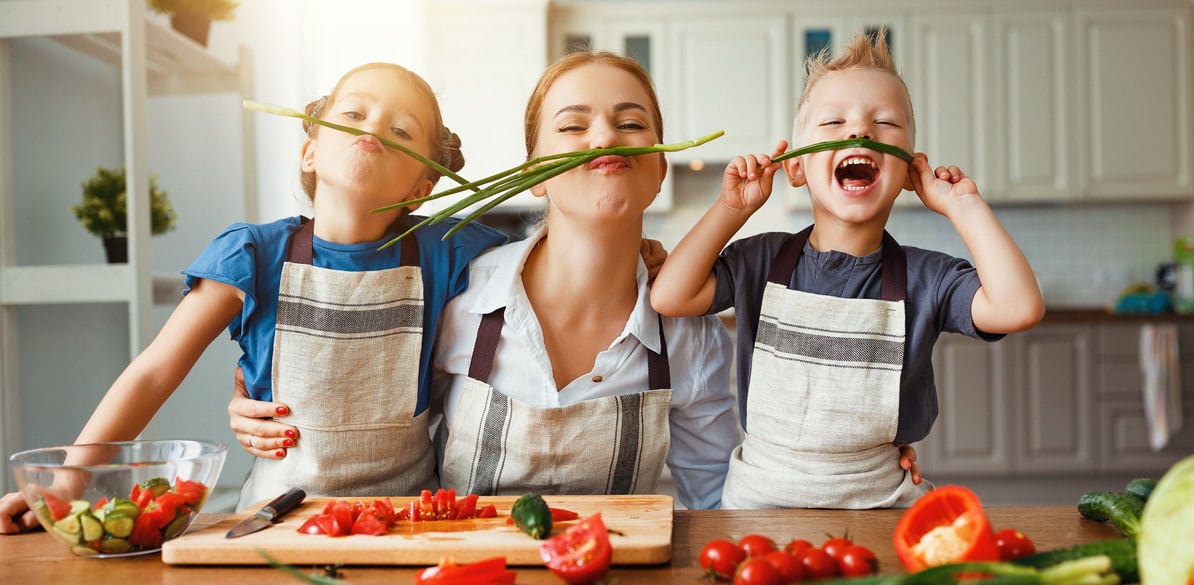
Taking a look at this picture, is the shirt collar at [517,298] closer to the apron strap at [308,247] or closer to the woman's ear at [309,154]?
the apron strap at [308,247]

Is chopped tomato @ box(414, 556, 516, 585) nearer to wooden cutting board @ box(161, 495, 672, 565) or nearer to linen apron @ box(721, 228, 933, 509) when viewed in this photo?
wooden cutting board @ box(161, 495, 672, 565)

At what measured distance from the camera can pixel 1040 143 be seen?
475 centimetres

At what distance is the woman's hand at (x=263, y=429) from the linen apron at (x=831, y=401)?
73 centimetres

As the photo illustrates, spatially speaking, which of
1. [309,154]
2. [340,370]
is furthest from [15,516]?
[309,154]

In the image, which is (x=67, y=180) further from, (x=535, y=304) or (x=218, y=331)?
(x=535, y=304)

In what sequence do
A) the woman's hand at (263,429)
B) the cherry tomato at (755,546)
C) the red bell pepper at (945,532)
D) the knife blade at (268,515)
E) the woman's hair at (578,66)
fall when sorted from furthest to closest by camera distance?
the woman's hair at (578,66) < the woman's hand at (263,429) < the knife blade at (268,515) < the cherry tomato at (755,546) < the red bell pepper at (945,532)

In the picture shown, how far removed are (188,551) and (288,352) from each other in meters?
0.44

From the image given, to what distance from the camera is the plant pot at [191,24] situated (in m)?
2.71

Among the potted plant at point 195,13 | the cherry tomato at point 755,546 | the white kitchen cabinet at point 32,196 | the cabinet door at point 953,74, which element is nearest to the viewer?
the cherry tomato at point 755,546

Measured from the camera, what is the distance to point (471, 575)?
2.89 feet

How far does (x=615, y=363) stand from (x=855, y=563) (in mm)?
685

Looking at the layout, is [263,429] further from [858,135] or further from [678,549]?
[858,135]

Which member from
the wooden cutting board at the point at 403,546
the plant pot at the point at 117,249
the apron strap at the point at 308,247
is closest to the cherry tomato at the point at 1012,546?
the wooden cutting board at the point at 403,546

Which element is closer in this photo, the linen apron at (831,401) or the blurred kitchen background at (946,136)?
the linen apron at (831,401)
